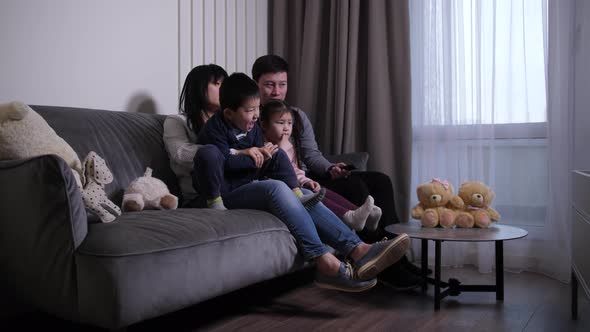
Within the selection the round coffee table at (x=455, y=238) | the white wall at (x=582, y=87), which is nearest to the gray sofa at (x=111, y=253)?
the round coffee table at (x=455, y=238)

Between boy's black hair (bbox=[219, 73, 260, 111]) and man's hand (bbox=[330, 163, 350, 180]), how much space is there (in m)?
0.61

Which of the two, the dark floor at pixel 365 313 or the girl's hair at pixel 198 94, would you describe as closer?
the dark floor at pixel 365 313

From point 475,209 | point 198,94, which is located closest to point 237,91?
point 198,94

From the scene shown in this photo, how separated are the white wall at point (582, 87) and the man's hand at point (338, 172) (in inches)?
46.8

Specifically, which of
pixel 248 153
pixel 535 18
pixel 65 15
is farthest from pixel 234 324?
pixel 535 18

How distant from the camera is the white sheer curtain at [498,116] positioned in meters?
2.77

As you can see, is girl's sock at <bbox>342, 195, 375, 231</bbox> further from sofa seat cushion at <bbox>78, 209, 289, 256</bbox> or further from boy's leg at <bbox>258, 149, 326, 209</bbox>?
sofa seat cushion at <bbox>78, 209, 289, 256</bbox>

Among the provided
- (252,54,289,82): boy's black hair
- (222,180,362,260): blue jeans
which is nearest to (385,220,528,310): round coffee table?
(222,180,362,260): blue jeans

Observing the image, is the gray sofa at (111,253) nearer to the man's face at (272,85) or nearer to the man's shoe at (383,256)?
the man's shoe at (383,256)

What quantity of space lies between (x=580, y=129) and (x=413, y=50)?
40.0 inches

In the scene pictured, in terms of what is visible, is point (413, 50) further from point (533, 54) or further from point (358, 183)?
point (358, 183)

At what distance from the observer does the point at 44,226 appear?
1.44 metres

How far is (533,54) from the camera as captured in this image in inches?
112

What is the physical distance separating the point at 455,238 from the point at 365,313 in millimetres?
421
